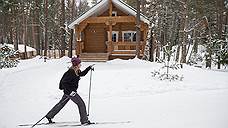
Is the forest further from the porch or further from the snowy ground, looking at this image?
the snowy ground

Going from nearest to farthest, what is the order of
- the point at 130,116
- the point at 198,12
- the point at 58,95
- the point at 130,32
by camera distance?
the point at 130,116, the point at 58,95, the point at 130,32, the point at 198,12

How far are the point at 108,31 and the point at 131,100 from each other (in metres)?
17.6

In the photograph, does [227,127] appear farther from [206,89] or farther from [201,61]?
[201,61]

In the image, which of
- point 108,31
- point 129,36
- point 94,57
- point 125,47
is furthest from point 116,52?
point 129,36

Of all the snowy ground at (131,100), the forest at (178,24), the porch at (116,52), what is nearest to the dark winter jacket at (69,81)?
the snowy ground at (131,100)

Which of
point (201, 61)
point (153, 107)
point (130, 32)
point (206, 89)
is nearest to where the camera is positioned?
point (153, 107)

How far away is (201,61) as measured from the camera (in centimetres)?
3381

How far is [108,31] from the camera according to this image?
88.3ft

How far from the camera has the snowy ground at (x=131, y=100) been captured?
729 centimetres

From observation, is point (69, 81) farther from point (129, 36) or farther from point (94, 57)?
point (129, 36)

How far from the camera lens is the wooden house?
24.6 metres

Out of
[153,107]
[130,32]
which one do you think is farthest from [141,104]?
[130,32]

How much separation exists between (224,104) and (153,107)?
7.42ft

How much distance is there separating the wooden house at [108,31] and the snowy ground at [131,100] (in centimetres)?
1044
